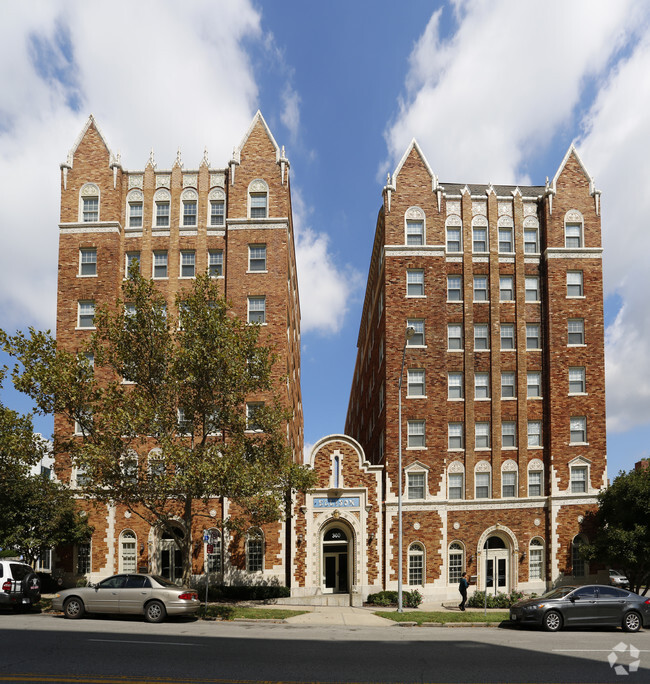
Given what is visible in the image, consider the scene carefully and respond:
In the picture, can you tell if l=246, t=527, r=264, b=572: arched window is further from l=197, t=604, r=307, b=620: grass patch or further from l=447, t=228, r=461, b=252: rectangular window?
l=447, t=228, r=461, b=252: rectangular window

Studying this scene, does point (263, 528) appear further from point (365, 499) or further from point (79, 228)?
point (79, 228)

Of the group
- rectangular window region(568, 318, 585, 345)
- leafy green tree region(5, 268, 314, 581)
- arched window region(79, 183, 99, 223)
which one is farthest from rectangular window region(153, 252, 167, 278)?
rectangular window region(568, 318, 585, 345)

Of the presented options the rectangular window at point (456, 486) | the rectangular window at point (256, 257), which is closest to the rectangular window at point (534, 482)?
the rectangular window at point (456, 486)

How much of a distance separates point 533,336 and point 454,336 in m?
4.41

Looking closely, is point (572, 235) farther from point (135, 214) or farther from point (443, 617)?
point (135, 214)

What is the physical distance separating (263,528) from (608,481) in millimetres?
18369

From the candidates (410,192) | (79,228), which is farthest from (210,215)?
(410,192)

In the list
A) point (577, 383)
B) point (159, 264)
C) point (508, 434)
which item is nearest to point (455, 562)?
point (508, 434)

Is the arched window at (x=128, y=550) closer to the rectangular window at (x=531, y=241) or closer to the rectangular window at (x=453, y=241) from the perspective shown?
the rectangular window at (x=453, y=241)

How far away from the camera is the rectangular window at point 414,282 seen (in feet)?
120

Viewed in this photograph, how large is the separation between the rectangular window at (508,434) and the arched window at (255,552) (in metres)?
13.7

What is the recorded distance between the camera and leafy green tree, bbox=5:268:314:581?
2422 centimetres

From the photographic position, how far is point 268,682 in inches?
464

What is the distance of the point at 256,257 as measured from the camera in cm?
3638
